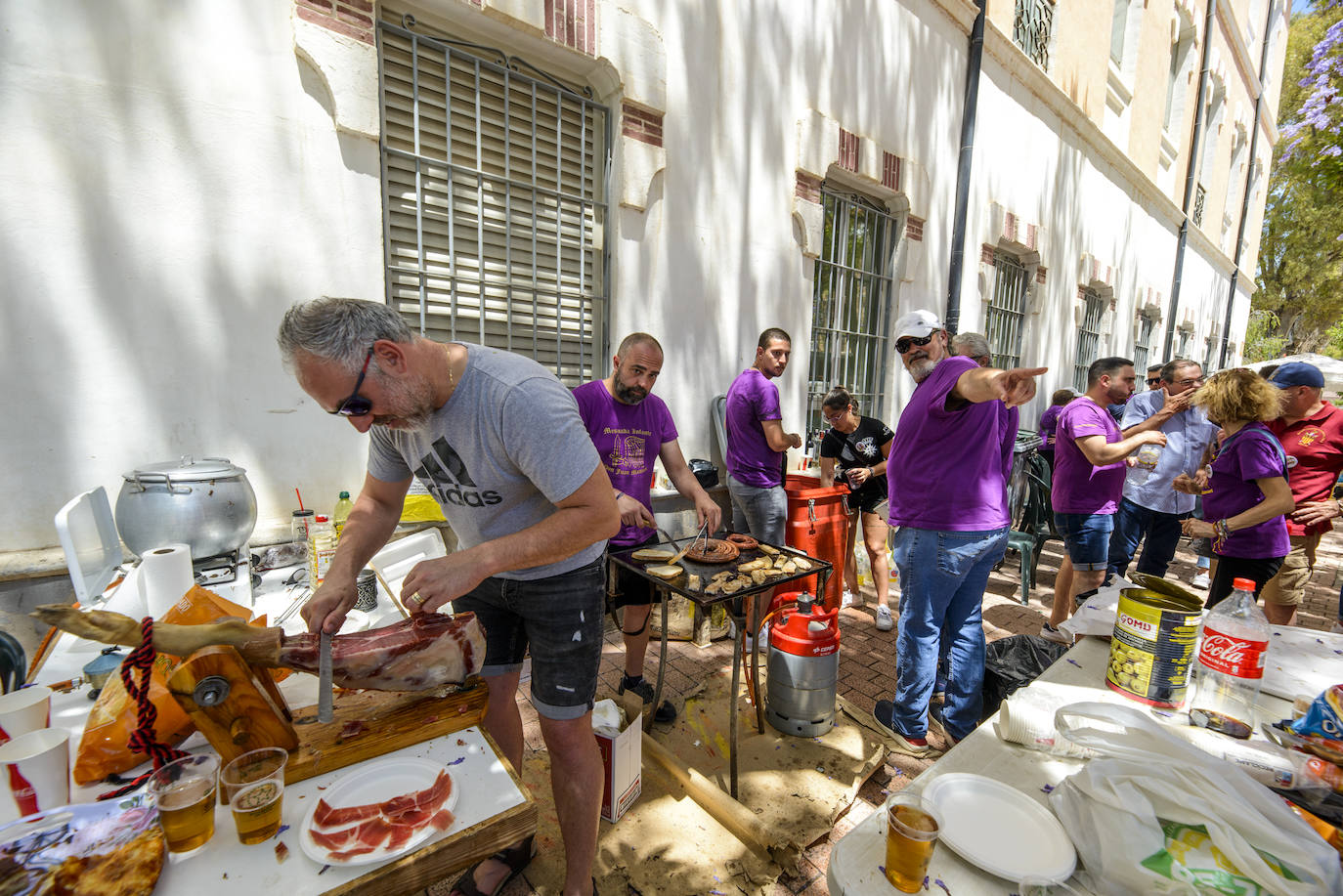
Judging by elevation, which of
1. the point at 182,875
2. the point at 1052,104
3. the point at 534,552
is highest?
the point at 1052,104

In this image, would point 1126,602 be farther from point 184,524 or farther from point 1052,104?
point 1052,104


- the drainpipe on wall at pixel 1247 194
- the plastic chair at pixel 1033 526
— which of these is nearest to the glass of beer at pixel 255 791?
the plastic chair at pixel 1033 526

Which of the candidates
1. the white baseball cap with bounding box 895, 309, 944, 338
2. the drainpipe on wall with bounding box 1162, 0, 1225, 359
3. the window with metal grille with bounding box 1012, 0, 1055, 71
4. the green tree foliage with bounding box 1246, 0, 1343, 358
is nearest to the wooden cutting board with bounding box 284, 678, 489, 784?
the white baseball cap with bounding box 895, 309, 944, 338

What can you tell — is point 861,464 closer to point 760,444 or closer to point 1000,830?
point 760,444

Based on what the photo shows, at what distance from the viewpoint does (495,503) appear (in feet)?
5.72

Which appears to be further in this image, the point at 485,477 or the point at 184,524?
the point at 184,524

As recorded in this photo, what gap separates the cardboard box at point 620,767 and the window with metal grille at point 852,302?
13.5ft

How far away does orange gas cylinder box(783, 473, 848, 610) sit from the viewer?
14.6 ft

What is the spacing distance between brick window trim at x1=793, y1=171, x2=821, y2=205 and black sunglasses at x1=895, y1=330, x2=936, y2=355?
2756 millimetres

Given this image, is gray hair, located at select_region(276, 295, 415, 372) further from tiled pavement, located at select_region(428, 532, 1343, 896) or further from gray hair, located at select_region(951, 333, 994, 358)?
gray hair, located at select_region(951, 333, 994, 358)

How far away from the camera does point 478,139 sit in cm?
358

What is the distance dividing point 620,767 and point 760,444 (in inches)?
93.0

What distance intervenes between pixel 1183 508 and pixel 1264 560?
1179 mm

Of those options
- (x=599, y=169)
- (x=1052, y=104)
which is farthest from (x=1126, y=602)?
(x=1052, y=104)
